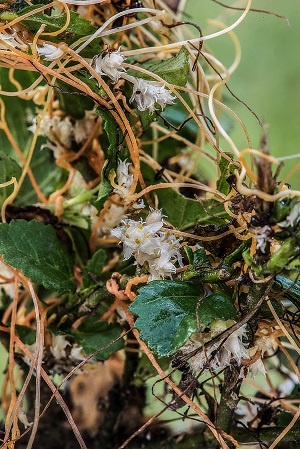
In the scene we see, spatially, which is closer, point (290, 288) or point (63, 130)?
point (290, 288)

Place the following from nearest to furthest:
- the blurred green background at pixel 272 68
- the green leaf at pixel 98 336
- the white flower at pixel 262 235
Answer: the white flower at pixel 262 235
the green leaf at pixel 98 336
the blurred green background at pixel 272 68

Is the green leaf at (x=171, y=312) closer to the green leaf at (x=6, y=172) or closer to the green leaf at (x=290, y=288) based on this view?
the green leaf at (x=290, y=288)

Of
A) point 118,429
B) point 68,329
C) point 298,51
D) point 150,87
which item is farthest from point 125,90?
point 298,51

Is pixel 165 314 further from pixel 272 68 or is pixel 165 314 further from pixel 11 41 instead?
pixel 272 68

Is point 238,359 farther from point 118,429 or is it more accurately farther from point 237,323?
point 118,429

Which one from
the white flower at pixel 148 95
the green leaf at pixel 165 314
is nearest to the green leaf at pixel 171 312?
the green leaf at pixel 165 314

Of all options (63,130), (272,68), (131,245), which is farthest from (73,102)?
(272,68)
